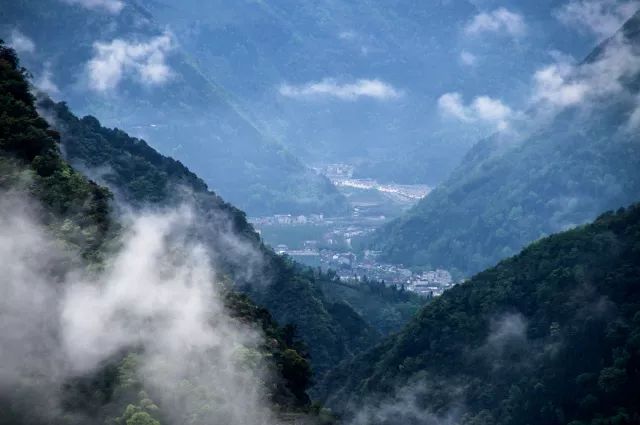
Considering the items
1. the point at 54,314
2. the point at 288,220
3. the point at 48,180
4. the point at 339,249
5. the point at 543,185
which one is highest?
the point at 543,185

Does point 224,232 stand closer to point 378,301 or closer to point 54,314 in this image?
point 378,301

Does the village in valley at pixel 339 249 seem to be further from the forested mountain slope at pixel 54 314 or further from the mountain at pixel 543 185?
the forested mountain slope at pixel 54 314

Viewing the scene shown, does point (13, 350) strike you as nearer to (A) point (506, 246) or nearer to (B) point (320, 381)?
(B) point (320, 381)

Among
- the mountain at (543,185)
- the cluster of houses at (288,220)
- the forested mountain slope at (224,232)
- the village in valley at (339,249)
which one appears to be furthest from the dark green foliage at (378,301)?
the cluster of houses at (288,220)

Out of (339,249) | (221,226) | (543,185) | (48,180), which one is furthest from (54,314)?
(543,185)

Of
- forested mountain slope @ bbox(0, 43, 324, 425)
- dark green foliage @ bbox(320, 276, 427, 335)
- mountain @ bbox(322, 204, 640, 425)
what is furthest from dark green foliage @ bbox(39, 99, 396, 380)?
forested mountain slope @ bbox(0, 43, 324, 425)

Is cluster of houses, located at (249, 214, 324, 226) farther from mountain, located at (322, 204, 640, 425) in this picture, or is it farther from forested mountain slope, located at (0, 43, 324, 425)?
forested mountain slope, located at (0, 43, 324, 425)
